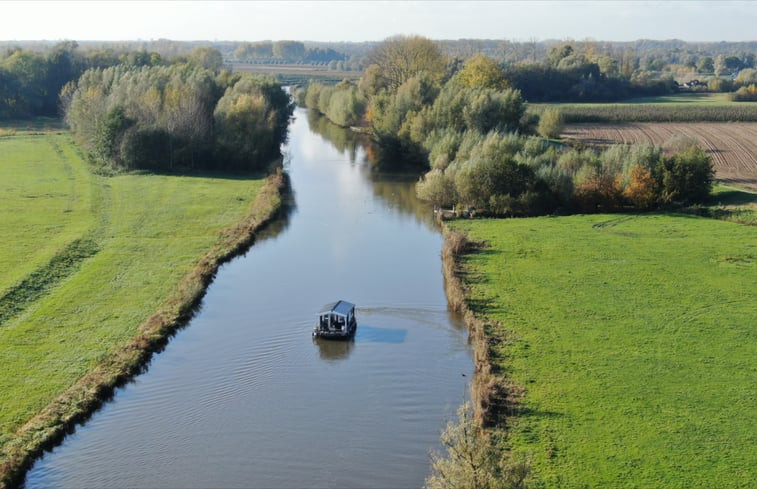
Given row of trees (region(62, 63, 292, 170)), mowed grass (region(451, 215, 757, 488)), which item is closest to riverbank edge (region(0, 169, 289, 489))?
mowed grass (region(451, 215, 757, 488))

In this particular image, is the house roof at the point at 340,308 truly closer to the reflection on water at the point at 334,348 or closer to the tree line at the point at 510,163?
the reflection on water at the point at 334,348

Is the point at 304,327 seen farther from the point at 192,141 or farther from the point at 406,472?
the point at 192,141

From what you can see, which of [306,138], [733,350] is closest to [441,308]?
[733,350]

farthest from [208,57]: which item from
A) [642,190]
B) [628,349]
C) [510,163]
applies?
[628,349]

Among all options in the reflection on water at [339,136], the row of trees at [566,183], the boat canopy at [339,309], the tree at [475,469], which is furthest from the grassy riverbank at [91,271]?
the reflection on water at [339,136]

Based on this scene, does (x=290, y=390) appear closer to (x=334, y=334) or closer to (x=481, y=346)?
(x=334, y=334)
